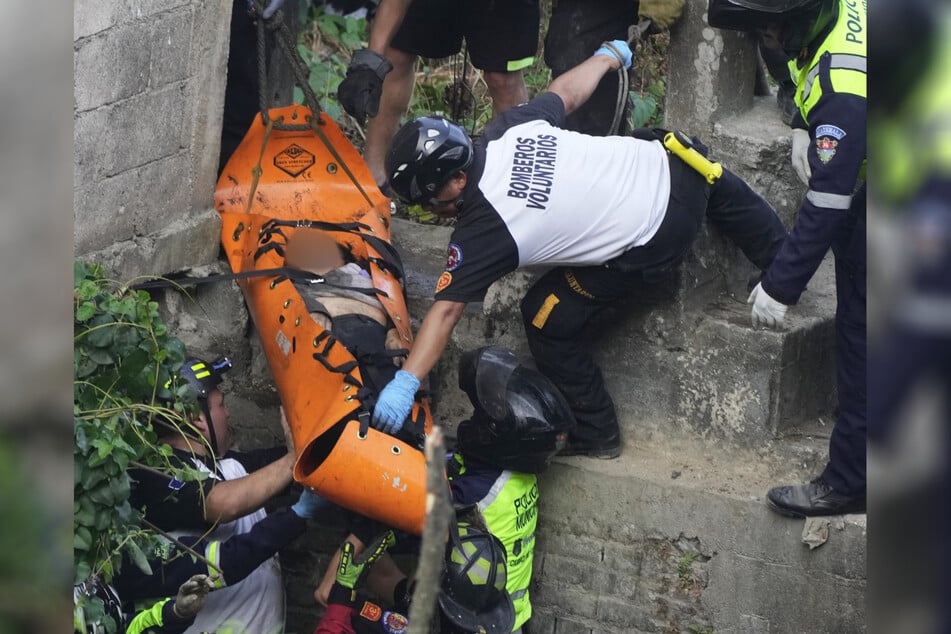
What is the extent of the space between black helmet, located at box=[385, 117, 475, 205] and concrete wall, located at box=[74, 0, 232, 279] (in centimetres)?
108

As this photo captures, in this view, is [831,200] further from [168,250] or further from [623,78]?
[168,250]

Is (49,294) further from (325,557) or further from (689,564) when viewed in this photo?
(325,557)

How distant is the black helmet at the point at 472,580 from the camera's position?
3.74 metres

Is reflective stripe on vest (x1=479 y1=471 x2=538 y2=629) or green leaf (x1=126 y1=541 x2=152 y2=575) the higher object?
green leaf (x1=126 y1=541 x2=152 y2=575)

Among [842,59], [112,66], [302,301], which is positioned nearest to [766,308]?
[842,59]

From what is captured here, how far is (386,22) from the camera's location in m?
4.62

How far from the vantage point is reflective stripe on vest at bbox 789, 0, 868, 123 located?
3.36 metres

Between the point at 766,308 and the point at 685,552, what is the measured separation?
2.98 feet

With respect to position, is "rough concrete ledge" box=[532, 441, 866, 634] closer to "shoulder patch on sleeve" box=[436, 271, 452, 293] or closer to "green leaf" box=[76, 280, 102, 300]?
"shoulder patch on sleeve" box=[436, 271, 452, 293]

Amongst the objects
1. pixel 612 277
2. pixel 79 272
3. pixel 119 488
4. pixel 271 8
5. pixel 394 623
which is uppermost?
pixel 271 8

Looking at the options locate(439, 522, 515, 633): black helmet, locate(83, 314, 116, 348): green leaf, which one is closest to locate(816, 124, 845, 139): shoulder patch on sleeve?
locate(439, 522, 515, 633): black helmet

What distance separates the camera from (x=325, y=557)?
461 cm

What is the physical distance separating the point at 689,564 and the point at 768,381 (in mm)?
671

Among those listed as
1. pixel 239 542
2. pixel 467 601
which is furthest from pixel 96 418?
pixel 467 601
